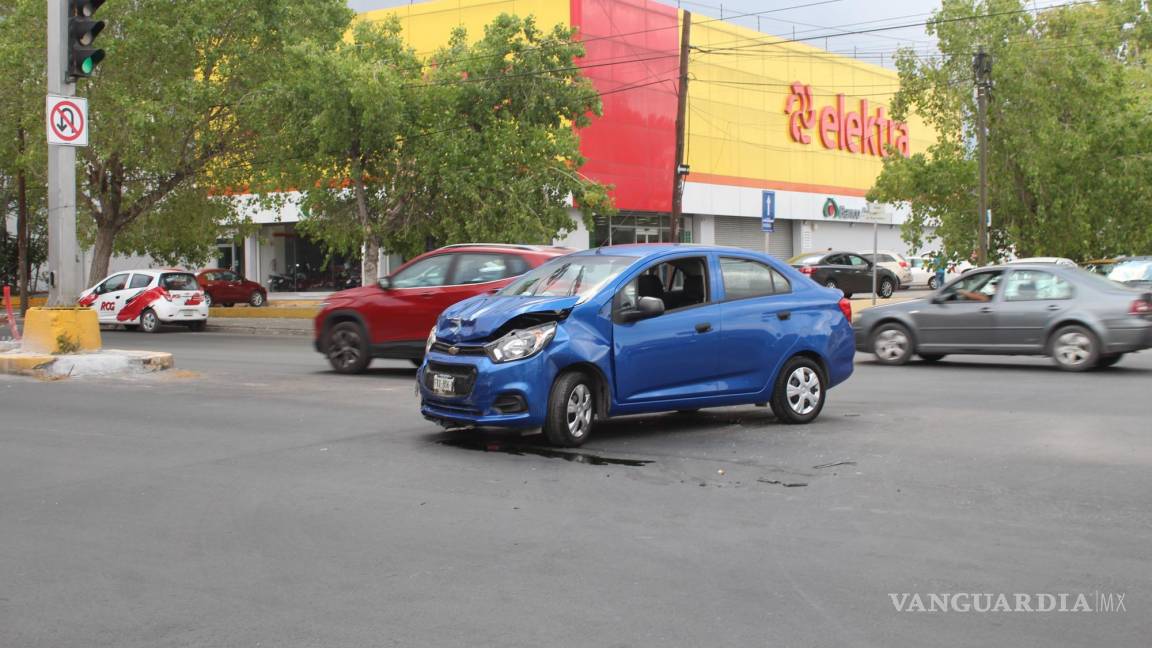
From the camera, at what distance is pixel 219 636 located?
4.55 metres

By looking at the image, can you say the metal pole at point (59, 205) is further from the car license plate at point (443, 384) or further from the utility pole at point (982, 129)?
the utility pole at point (982, 129)

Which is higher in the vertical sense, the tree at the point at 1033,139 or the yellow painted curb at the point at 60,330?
the tree at the point at 1033,139

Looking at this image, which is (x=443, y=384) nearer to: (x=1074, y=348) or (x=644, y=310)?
(x=644, y=310)

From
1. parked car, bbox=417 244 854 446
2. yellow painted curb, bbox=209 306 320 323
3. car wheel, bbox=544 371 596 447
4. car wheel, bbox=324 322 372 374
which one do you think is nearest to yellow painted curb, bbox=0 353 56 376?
car wheel, bbox=324 322 372 374

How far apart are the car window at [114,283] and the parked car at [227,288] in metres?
11.0

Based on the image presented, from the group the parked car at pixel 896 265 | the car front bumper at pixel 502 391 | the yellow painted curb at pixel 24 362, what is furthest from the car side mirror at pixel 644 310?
the parked car at pixel 896 265

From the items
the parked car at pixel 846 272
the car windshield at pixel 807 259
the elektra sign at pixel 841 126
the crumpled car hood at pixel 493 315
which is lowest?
the crumpled car hood at pixel 493 315

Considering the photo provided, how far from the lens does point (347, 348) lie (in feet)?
49.6

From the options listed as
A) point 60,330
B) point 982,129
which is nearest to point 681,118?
point 982,129

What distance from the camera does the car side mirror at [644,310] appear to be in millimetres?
9047

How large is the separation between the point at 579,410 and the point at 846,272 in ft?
102

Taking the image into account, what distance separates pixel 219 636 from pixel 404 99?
2344 centimetres
